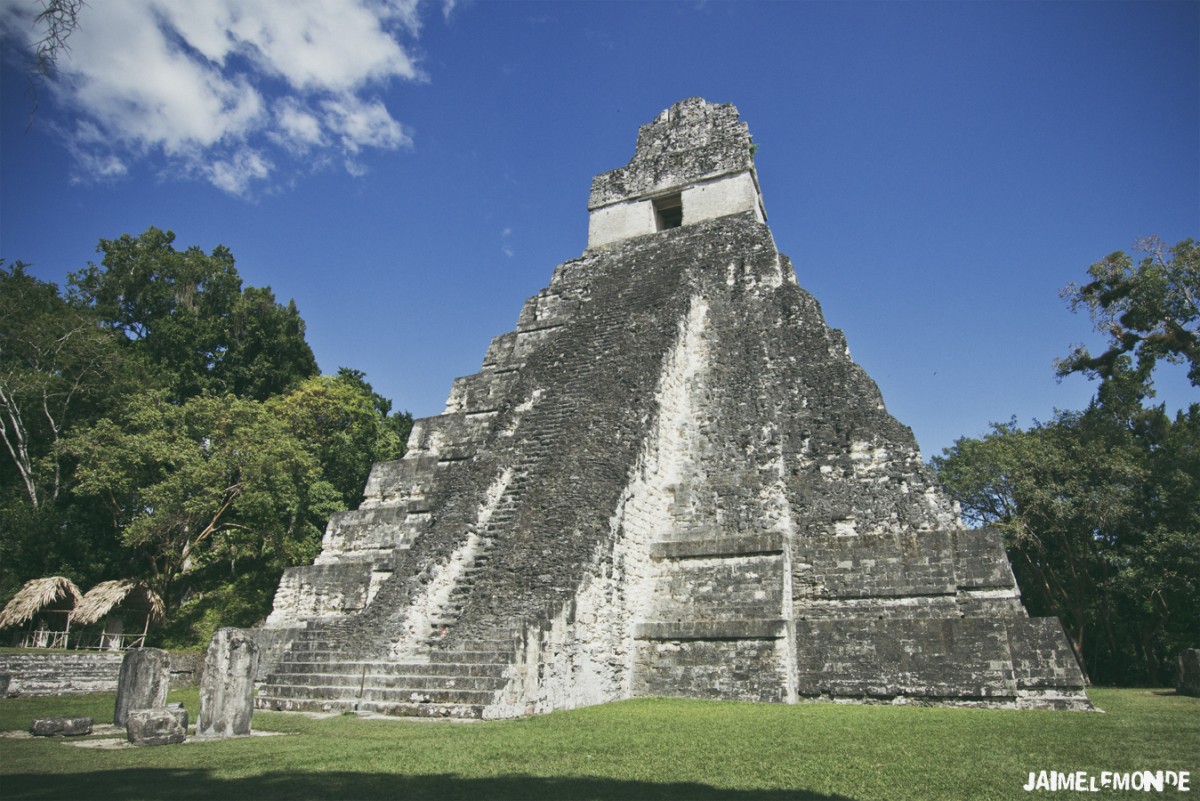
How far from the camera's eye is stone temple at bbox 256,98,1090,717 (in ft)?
28.7

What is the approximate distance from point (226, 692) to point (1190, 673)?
1435 cm

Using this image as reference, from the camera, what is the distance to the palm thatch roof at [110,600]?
18.2m

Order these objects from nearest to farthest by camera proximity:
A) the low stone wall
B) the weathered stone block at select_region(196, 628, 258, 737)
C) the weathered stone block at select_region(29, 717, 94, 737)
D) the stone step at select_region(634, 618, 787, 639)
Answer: the weathered stone block at select_region(29, 717, 94, 737)
the weathered stone block at select_region(196, 628, 258, 737)
the stone step at select_region(634, 618, 787, 639)
the low stone wall

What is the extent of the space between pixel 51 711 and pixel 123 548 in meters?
15.4

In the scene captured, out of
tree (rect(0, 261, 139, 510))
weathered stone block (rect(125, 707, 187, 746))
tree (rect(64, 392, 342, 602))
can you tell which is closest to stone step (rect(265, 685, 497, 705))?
weathered stone block (rect(125, 707, 187, 746))

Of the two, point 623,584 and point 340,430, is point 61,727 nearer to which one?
point 623,584

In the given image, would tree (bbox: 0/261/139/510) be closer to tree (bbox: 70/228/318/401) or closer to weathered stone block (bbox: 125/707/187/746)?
tree (bbox: 70/228/318/401)

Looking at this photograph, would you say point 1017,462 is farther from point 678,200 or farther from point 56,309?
point 56,309

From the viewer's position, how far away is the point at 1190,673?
39.0 feet

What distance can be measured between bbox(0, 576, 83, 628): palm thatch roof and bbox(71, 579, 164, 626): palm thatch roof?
0.36 metres

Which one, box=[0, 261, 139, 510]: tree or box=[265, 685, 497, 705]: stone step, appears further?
box=[0, 261, 139, 510]: tree

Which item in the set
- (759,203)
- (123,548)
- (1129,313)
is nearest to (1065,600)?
(1129,313)

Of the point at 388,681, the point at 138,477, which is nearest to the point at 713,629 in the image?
the point at 388,681

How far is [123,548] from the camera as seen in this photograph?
2175cm
